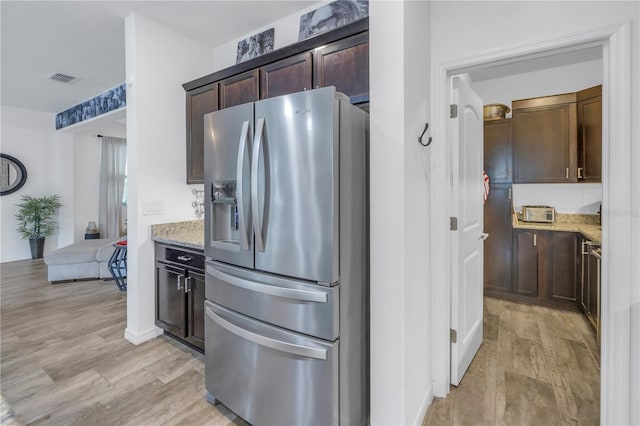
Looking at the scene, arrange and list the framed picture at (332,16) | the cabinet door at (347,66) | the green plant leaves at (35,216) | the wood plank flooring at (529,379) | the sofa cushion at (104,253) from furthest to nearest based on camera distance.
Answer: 1. the green plant leaves at (35,216)
2. the sofa cushion at (104,253)
3. the framed picture at (332,16)
4. the cabinet door at (347,66)
5. the wood plank flooring at (529,379)

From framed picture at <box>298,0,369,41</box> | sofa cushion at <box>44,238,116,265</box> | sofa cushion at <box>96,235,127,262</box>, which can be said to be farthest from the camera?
sofa cushion at <box>96,235,127,262</box>

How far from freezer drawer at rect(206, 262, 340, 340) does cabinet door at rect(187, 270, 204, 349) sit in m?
0.65

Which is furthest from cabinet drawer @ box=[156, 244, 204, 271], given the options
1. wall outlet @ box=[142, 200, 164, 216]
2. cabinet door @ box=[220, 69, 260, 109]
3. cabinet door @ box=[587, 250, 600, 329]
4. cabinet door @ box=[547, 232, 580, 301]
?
cabinet door @ box=[547, 232, 580, 301]

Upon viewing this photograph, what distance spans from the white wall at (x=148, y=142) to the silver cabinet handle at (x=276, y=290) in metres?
1.44

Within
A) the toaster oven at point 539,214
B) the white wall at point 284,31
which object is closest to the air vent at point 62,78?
the white wall at point 284,31

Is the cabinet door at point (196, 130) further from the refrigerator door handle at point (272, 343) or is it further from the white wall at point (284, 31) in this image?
the refrigerator door handle at point (272, 343)

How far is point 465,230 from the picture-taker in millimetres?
2160

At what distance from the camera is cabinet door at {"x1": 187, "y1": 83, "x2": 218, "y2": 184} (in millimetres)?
2873

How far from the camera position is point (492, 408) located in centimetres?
185

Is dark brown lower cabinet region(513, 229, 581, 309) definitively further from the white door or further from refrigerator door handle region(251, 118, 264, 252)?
refrigerator door handle region(251, 118, 264, 252)

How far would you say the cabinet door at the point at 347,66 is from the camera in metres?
1.92

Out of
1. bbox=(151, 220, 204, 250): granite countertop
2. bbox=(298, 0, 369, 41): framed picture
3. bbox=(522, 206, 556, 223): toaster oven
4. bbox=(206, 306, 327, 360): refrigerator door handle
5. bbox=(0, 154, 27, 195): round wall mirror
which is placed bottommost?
bbox=(206, 306, 327, 360): refrigerator door handle

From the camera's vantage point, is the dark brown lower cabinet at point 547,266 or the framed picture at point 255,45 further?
the dark brown lower cabinet at point 547,266

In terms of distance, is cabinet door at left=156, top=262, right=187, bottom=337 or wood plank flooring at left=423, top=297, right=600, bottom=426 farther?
cabinet door at left=156, top=262, right=187, bottom=337
